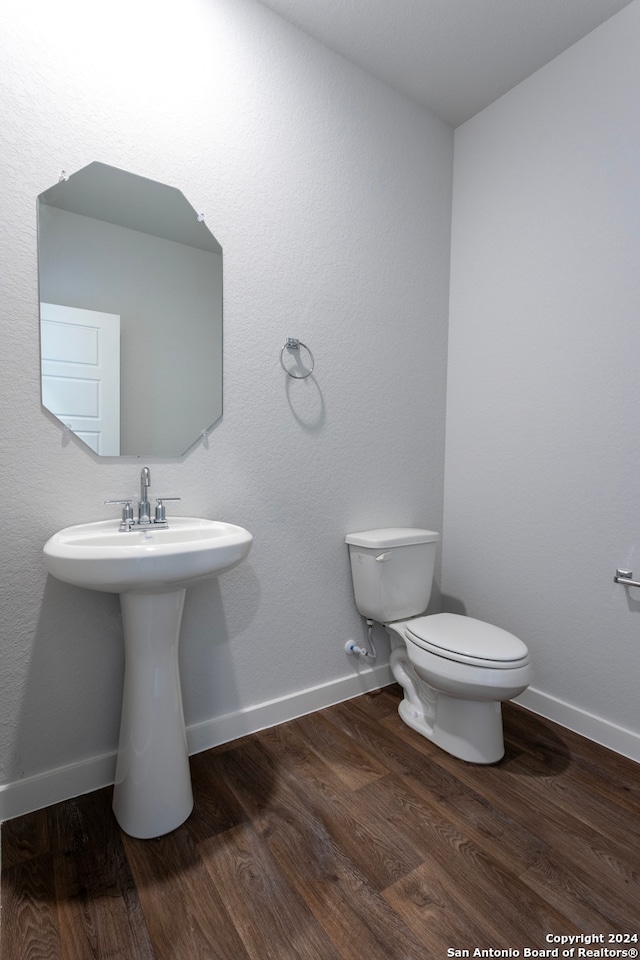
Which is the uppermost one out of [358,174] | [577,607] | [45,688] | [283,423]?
[358,174]

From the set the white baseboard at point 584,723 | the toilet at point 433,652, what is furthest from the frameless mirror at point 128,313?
the white baseboard at point 584,723

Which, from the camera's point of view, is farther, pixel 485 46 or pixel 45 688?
pixel 485 46

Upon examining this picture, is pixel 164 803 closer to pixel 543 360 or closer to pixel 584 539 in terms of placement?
pixel 584 539

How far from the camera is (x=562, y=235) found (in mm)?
1732

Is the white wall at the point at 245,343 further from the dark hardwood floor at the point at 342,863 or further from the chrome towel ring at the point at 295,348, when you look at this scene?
the dark hardwood floor at the point at 342,863

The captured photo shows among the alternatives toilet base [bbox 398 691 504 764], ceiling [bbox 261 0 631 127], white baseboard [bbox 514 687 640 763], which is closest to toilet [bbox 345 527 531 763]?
toilet base [bbox 398 691 504 764]

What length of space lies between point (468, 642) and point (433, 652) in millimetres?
116

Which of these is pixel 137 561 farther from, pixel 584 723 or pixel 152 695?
→ pixel 584 723

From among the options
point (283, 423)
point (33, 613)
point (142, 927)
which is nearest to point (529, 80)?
point (283, 423)

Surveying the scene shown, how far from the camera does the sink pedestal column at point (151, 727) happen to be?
1218 mm

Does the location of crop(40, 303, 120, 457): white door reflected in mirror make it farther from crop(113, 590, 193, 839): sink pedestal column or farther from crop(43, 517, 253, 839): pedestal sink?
crop(113, 590, 193, 839): sink pedestal column

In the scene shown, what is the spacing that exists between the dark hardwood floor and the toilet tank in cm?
49

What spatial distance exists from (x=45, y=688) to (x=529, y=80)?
2.69m

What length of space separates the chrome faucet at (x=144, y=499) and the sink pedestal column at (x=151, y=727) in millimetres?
247
